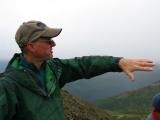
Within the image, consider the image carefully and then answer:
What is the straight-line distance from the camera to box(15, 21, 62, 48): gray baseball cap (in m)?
7.91

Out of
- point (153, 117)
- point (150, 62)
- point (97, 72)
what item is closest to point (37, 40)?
point (97, 72)

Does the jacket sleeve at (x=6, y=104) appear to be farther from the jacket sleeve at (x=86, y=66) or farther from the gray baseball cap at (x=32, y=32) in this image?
the jacket sleeve at (x=86, y=66)

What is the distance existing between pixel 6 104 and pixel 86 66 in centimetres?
177

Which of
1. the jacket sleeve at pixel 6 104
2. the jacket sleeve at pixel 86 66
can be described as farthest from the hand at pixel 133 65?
the jacket sleeve at pixel 6 104

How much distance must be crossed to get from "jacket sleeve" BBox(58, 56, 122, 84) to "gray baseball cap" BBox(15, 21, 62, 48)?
873mm

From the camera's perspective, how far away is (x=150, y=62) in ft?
25.6

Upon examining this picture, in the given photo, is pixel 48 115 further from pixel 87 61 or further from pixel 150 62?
pixel 150 62

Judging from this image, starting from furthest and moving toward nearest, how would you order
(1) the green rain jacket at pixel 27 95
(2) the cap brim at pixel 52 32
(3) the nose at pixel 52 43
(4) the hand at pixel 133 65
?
(3) the nose at pixel 52 43
(2) the cap brim at pixel 52 32
(4) the hand at pixel 133 65
(1) the green rain jacket at pixel 27 95

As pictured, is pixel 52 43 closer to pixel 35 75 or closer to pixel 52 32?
pixel 52 32

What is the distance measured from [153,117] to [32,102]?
4353mm

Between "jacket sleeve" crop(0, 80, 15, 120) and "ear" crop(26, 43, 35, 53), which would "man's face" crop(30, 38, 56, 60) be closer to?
"ear" crop(26, 43, 35, 53)

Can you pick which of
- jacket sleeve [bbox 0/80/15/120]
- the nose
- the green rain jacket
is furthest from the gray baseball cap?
jacket sleeve [bbox 0/80/15/120]

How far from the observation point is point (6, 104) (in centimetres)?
754

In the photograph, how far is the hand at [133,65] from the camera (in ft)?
25.4
